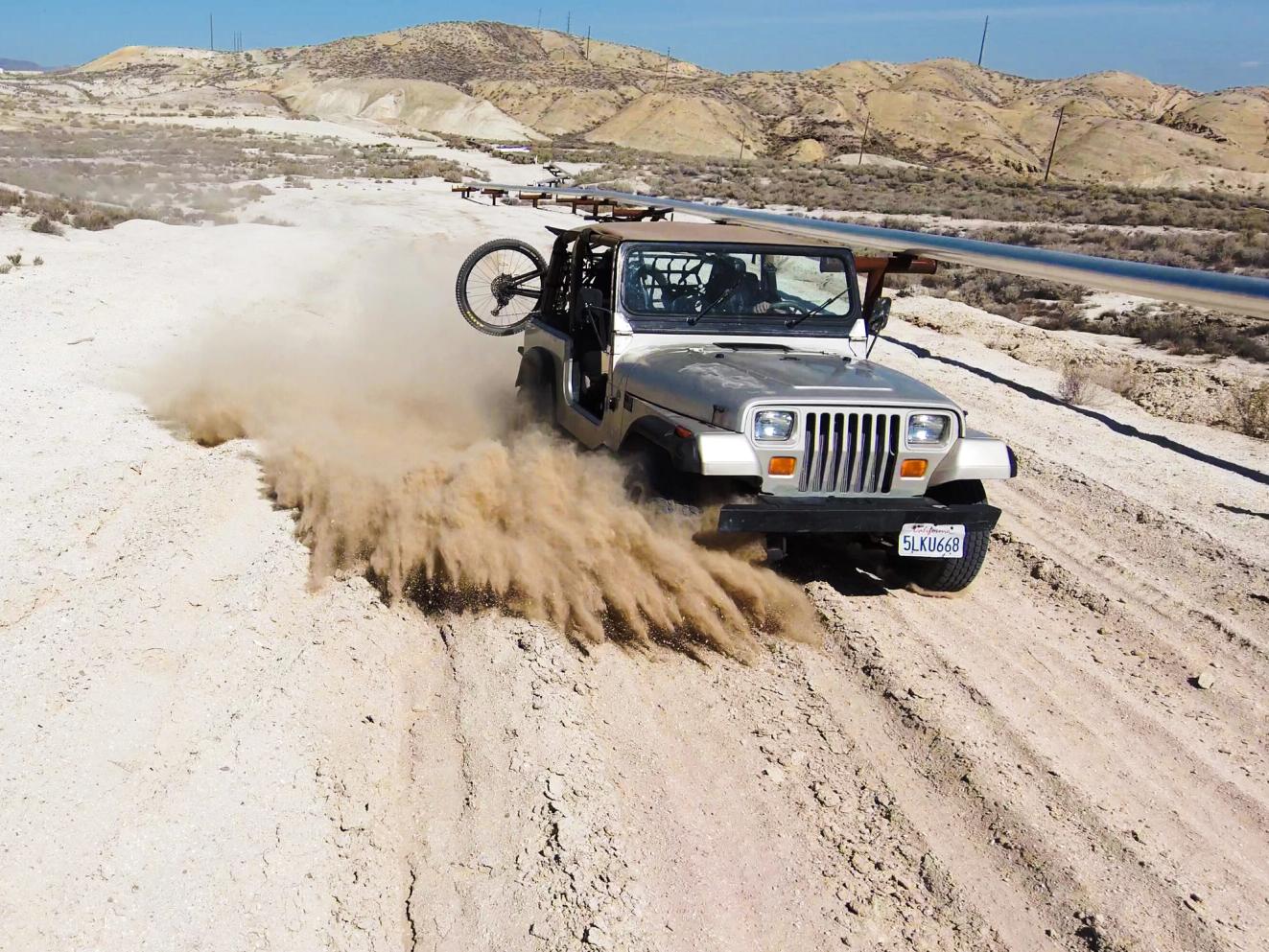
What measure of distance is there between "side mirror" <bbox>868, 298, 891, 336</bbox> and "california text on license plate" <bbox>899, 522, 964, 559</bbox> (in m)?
1.57

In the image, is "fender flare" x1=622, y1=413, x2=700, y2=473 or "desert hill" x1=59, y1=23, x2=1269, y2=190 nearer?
"fender flare" x1=622, y1=413, x2=700, y2=473

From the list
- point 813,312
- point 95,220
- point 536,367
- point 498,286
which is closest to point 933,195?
point 95,220

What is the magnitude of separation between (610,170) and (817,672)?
4588 cm

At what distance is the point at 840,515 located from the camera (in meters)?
5.03

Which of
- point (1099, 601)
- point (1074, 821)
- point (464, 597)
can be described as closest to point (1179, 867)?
point (1074, 821)

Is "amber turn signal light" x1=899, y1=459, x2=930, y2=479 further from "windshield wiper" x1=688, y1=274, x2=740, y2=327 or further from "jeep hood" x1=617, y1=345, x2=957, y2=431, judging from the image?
"windshield wiper" x1=688, y1=274, x2=740, y2=327

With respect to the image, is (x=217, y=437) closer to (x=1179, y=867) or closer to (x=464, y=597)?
(x=464, y=597)

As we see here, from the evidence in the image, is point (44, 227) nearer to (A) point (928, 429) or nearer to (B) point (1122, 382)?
(B) point (1122, 382)

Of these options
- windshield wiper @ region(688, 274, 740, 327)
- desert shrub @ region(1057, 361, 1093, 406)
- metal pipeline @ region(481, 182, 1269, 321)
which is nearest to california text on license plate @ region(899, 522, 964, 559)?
windshield wiper @ region(688, 274, 740, 327)

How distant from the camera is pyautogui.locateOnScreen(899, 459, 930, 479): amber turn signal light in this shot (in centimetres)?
524

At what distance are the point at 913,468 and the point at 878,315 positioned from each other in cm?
142

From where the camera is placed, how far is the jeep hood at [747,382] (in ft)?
16.6

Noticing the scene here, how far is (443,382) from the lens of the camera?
29.7 feet

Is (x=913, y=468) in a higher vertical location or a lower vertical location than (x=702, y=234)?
lower
